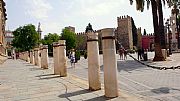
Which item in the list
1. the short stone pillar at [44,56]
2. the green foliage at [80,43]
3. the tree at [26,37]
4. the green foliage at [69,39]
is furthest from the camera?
the green foliage at [80,43]

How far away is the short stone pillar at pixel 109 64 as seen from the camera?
26.1 feet

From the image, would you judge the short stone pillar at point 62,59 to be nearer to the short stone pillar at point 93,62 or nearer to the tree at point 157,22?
the short stone pillar at point 93,62

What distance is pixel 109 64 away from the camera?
8.04 metres

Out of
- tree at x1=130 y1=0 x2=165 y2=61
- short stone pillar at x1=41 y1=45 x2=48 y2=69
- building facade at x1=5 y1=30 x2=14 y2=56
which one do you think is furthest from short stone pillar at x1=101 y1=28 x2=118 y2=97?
building facade at x1=5 y1=30 x2=14 y2=56

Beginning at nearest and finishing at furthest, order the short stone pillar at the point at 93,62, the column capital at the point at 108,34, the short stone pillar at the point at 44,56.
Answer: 1. the column capital at the point at 108,34
2. the short stone pillar at the point at 93,62
3. the short stone pillar at the point at 44,56

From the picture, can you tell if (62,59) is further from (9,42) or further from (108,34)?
(9,42)

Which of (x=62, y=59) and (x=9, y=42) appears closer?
(x=62, y=59)

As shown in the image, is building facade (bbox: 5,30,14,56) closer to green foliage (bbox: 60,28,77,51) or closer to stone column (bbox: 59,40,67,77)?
green foliage (bbox: 60,28,77,51)

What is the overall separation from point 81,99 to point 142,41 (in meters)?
→ 77.9

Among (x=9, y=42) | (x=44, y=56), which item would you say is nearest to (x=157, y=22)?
(x=44, y=56)

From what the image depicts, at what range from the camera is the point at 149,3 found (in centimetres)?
2902

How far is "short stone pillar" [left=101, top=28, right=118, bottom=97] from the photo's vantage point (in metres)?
7.97

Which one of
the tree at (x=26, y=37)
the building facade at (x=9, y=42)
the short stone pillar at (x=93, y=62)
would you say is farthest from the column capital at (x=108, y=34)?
the building facade at (x=9, y=42)

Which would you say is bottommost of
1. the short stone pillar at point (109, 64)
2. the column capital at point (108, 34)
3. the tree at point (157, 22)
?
the short stone pillar at point (109, 64)
